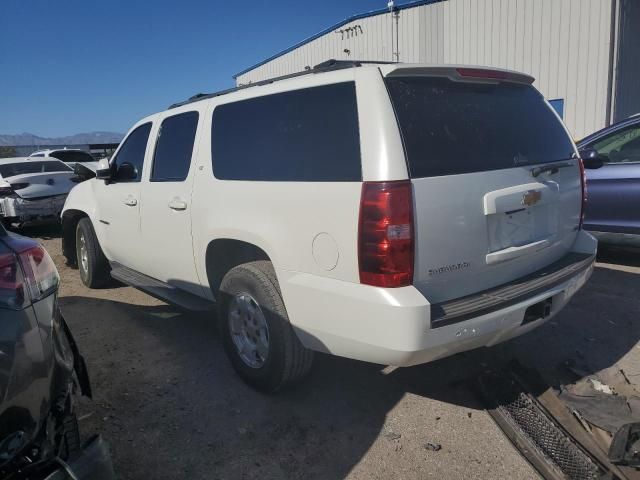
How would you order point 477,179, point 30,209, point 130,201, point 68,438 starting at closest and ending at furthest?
point 68,438
point 477,179
point 130,201
point 30,209

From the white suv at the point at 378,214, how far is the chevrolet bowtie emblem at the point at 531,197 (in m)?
0.04

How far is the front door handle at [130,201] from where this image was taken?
14.7ft

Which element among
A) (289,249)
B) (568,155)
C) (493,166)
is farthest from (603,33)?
(289,249)

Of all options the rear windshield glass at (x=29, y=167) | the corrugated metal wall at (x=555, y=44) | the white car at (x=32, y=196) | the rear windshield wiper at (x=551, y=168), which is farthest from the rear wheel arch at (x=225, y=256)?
the corrugated metal wall at (x=555, y=44)

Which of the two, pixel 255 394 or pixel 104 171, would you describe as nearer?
pixel 255 394

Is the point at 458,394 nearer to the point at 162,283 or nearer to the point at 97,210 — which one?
the point at 162,283

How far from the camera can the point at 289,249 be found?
284 centimetres

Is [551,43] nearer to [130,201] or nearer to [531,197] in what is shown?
[531,197]

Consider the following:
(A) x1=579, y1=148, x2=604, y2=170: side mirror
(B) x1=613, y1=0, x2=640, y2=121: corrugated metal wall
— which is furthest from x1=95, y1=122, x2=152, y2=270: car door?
(B) x1=613, y1=0, x2=640, y2=121: corrugated metal wall

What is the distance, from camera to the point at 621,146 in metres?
5.81

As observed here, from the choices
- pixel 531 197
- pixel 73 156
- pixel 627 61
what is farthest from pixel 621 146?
pixel 73 156

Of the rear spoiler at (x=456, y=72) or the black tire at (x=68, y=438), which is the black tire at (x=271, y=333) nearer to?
the black tire at (x=68, y=438)

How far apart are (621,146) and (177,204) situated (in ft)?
16.3

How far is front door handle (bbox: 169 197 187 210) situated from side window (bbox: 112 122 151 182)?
825 mm
